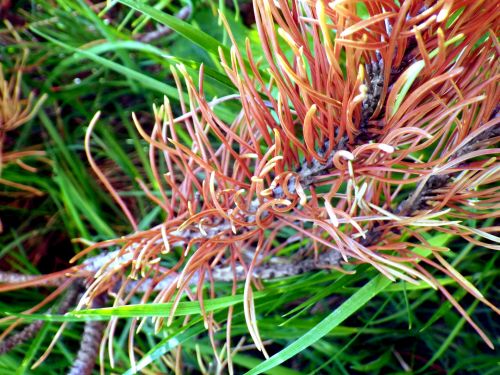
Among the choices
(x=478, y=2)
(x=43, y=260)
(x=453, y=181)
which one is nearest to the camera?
(x=478, y=2)

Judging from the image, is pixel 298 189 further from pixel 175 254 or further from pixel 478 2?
pixel 175 254

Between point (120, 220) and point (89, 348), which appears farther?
point (120, 220)

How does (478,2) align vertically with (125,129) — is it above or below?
above

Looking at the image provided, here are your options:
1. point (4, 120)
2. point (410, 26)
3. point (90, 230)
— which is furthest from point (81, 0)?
point (410, 26)

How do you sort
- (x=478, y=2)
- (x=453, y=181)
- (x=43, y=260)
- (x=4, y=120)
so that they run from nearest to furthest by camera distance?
(x=478, y=2) → (x=453, y=181) → (x=4, y=120) → (x=43, y=260)

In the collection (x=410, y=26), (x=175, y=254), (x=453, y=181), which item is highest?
(x=410, y=26)

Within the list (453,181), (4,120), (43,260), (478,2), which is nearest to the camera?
(478,2)

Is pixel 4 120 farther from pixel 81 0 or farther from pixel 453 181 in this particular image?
pixel 453 181

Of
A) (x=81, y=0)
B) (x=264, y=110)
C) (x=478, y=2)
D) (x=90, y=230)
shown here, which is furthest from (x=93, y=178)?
(x=478, y=2)

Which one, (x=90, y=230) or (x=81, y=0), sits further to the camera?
(x=90, y=230)
